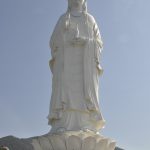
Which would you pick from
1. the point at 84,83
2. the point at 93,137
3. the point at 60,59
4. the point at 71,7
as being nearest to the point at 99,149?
the point at 93,137

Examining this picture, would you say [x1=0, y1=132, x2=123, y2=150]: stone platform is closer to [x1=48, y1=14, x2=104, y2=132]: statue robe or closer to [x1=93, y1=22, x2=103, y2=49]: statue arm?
[x1=48, y1=14, x2=104, y2=132]: statue robe

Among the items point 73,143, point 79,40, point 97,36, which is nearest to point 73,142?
point 73,143

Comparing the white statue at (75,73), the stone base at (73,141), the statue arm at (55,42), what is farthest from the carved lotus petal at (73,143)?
the statue arm at (55,42)

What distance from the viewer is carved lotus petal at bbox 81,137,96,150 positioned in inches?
328

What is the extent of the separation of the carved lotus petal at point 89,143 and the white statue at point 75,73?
23.8 inches

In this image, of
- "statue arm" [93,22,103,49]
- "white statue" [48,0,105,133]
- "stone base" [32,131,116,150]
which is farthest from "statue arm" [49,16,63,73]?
"stone base" [32,131,116,150]

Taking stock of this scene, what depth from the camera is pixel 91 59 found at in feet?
32.1

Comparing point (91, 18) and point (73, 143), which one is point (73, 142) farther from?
point (91, 18)

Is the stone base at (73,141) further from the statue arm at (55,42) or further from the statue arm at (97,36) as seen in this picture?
the statue arm at (97,36)

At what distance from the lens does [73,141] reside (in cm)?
834

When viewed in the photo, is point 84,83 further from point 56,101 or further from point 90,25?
point 90,25

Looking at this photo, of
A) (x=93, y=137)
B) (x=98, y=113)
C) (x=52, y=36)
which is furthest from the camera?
(x=52, y=36)

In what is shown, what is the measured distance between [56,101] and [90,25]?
2.07 m

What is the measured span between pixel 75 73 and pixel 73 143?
6.30ft
